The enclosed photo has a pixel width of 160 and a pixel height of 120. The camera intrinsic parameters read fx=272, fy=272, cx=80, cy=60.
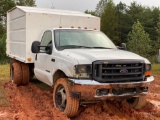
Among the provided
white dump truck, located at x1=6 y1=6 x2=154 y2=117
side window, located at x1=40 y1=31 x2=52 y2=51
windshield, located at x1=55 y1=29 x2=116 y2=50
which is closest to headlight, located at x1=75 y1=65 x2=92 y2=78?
white dump truck, located at x1=6 y1=6 x2=154 y2=117

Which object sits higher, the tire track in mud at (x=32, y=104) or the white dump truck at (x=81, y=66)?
the white dump truck at (x=81, y=66)

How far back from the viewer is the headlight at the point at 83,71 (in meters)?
5.55

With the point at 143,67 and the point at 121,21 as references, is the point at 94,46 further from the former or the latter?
the point at 121,21

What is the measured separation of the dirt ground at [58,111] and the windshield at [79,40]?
150 cm

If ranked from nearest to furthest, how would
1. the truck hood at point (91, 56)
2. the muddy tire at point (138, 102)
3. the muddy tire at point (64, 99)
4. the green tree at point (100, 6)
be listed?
the truck hood at point (91, 56), the muddy tire at point (64, 99), the muddy tire at point (138, 102), the green tree at point (100, 6)

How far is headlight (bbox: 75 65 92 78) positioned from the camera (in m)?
5.55

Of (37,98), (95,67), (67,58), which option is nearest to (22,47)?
A: (37,98)

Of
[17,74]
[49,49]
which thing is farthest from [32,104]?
[17,74]

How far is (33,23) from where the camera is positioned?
8.59 meters

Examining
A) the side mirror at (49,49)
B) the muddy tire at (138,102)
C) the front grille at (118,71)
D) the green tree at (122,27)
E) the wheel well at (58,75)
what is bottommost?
the muddy tire at (138,102)

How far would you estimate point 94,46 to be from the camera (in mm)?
7023

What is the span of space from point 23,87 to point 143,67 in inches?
200

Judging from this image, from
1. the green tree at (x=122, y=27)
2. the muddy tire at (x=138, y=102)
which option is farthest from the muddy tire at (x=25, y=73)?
the green tree at (x=122, y=27)

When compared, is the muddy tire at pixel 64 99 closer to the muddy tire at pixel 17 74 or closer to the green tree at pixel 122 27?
the muddy tire at pixel 17 74
